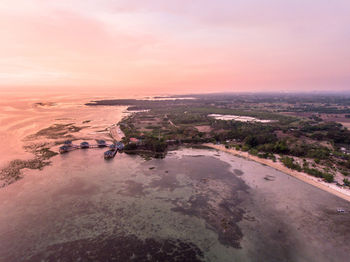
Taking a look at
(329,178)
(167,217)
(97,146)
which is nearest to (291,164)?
(329,178)

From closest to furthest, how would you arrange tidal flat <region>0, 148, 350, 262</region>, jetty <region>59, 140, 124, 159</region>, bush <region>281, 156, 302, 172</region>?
tidal flat <region>0, 148, 350, 262</region> < bush <region>281, 156, 302, 172</region> < jetty <region>59, 140, 124, 159</region>

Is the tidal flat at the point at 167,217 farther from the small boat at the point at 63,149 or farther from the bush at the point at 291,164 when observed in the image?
the small boat at the point at 63,149

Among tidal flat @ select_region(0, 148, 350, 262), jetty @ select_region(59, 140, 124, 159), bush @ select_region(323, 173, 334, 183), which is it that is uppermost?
jetty @ select_region(59, 140, 124, 159)

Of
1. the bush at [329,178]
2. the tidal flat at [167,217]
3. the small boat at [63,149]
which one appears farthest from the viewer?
the small boat at [63,149]

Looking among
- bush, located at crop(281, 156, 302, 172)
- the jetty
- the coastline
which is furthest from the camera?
the jetty

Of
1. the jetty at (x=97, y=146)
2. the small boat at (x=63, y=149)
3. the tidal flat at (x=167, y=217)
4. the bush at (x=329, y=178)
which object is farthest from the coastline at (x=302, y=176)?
the small boat at (x=63, y=149)

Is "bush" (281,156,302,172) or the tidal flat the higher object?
"bush" (281,156,302,172)

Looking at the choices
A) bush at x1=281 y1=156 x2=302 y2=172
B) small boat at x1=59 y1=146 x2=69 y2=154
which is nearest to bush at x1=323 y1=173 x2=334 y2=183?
bush at x1=281 y1=156 x2=302 y2=172

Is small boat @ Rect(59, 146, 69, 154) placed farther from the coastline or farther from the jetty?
the coastline

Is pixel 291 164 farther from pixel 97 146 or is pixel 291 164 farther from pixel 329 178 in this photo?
pixel 97 146
